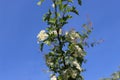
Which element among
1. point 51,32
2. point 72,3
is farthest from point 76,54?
point 72,3

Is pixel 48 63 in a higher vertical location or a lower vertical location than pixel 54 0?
lower

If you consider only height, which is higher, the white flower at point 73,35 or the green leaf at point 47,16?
the green leaf at point 47,16

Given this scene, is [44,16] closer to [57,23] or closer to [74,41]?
[57,23]

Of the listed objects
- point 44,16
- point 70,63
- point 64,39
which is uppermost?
point 44,16

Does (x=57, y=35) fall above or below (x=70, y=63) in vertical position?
above

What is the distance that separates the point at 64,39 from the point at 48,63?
2.52 feet

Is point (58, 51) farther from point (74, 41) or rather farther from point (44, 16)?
point (44, 16)

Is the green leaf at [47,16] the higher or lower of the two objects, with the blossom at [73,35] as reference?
higher

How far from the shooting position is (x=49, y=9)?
8.90 metres

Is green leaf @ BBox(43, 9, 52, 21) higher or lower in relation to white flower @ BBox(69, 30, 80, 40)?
higher

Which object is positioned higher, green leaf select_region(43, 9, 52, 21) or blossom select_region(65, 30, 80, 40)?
green leaf select_region(43, 9, 52, 21)

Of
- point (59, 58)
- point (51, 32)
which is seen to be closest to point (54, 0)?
point (51, 32)

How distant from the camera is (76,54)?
8.44 meters

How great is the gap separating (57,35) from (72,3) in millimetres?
1012
